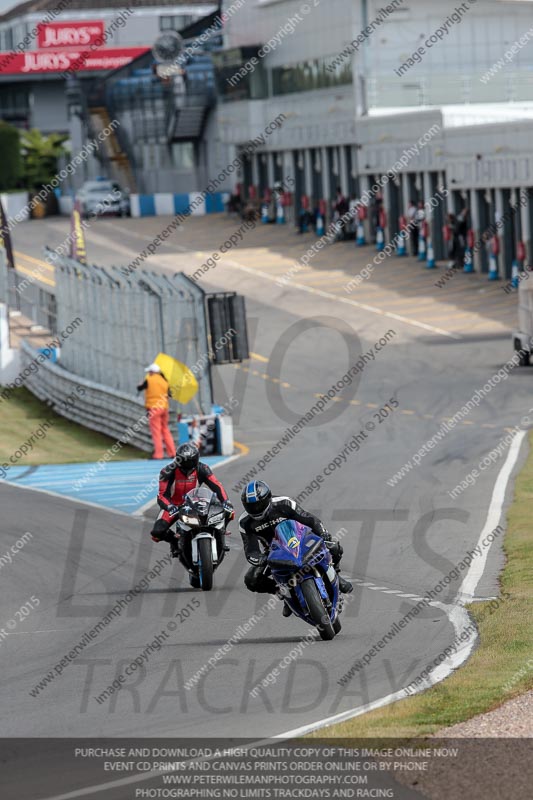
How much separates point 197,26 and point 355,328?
42.1 m

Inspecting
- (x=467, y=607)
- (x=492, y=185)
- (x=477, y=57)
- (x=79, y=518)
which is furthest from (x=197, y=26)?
(x=467, y=607)

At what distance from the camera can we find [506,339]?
37750 mm

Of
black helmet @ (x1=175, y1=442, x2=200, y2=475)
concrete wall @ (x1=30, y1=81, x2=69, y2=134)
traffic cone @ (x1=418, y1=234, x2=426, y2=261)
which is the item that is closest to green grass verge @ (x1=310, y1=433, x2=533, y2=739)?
black helmet @ (x1=175, y1=442, x2=200, y2=475)

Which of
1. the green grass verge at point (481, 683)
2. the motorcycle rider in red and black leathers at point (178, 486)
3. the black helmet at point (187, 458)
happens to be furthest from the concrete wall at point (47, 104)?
the green grass verge at point (481, 683)

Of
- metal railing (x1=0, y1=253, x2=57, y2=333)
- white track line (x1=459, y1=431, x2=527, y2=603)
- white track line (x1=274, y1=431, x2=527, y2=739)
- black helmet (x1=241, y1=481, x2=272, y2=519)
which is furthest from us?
metal railing (x1=0, y1=253, x2=57, y2=333)

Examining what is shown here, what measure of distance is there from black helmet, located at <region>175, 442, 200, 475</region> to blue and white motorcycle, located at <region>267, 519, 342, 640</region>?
347cm

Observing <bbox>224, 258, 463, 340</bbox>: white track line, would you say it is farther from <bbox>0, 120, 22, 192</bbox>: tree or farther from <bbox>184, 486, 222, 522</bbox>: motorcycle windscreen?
<bbox>0, 120, 22, 192</bbox>: tree

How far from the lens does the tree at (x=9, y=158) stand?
83.6 m

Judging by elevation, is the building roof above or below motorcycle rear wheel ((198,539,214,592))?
above

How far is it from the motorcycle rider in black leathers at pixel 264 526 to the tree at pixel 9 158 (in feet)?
242

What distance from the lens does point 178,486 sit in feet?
53.3

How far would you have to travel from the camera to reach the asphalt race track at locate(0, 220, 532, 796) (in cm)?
1071

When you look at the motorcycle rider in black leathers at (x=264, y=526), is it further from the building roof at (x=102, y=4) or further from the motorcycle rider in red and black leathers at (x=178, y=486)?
the building roof at (x=102, y=4)

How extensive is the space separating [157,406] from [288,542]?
14.0 m
